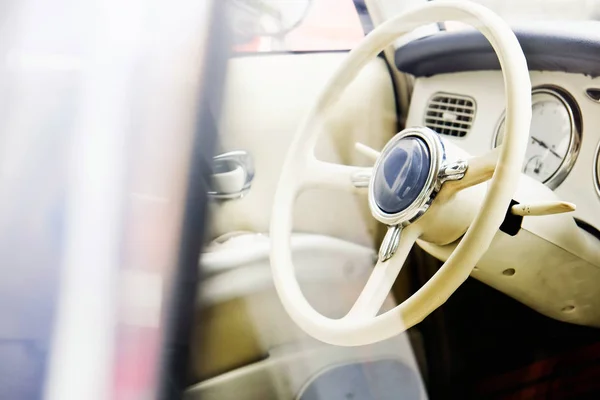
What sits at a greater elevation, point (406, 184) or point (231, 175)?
point (406, 184)

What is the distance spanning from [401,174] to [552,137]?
0.36 m

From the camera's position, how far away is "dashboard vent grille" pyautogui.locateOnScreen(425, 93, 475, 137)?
1112 mm

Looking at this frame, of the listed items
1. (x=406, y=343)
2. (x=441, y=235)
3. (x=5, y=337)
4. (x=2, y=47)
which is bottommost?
(x=406, y=343)

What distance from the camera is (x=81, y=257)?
0.91 m

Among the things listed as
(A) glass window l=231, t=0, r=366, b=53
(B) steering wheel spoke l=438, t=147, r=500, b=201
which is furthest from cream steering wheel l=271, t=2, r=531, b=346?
(A) glass window l=231, t=0, r=366, b=53

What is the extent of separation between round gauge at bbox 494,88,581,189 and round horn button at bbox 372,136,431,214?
24 centimetres

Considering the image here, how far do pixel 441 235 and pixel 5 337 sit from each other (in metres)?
0.69

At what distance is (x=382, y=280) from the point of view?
757 mm

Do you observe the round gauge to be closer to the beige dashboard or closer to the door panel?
the beige dashboard

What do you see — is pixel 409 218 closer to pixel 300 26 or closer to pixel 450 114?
pixel 450 114

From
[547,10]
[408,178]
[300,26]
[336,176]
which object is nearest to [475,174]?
[408,178]

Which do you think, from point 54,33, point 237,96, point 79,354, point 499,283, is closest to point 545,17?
point 499,283

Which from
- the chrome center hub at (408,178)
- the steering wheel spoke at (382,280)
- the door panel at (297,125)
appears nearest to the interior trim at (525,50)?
the door panel at (297,125)

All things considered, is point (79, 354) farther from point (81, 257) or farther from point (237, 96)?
point (237, 96)
